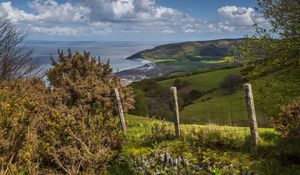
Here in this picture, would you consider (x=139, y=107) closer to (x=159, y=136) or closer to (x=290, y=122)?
(x=159, y=136)

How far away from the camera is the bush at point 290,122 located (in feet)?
35.2

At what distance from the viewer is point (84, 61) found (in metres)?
22.0

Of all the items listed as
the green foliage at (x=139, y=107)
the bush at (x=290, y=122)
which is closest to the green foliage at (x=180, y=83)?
the green foliage at (x=139, y=107)

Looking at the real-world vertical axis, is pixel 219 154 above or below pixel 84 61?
below

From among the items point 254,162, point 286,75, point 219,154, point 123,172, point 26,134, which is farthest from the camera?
point 286,75

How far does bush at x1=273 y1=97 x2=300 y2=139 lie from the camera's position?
1073cm

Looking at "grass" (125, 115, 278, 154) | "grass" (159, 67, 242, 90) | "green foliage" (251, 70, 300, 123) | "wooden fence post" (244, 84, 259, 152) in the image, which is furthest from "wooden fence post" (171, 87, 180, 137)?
"grass" (159, 67, 242, 90)

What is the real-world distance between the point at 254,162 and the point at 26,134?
8.26 m

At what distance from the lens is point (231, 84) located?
89.2 meters

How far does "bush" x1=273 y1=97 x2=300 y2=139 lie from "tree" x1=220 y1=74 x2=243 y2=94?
76.8m

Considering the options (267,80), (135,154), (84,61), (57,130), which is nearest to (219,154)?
(135,154)

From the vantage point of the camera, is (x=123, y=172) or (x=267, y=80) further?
(x=267, y=80)

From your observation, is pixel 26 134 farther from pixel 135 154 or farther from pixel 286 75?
pixel 286 75

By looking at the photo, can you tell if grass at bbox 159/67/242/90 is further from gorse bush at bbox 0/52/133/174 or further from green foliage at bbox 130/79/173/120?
gorse bush at bbox 0/52/133/174
